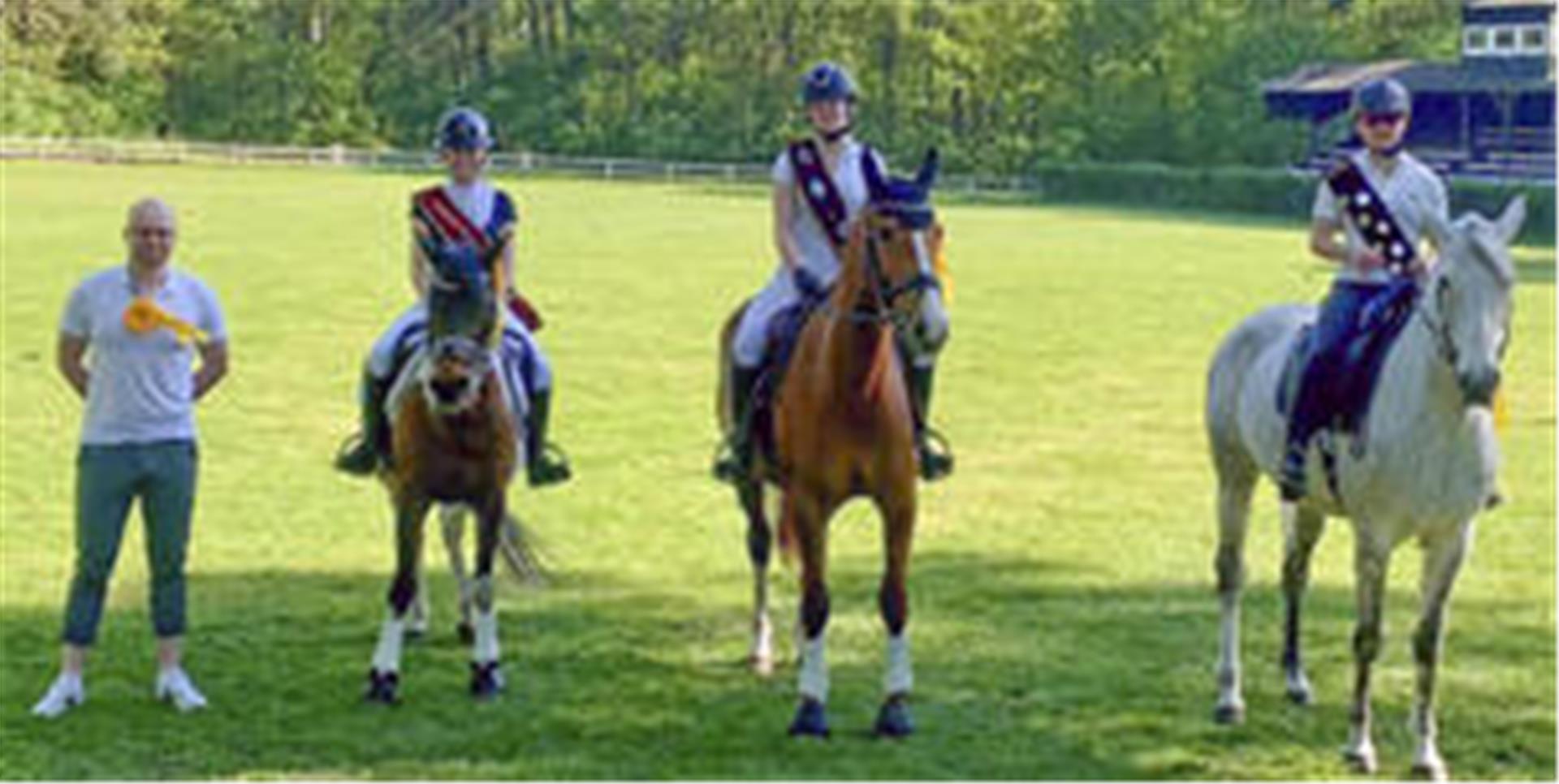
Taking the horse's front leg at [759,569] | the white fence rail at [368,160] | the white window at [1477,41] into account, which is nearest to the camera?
the horse's front leg at [759,569]

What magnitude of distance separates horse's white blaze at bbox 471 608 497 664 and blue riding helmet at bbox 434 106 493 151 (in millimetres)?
2174

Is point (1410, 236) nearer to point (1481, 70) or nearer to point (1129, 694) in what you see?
point (1129, 694)

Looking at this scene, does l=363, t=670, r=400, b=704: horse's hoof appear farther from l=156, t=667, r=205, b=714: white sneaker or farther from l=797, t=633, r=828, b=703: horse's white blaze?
l=797, t=633, r=828, b=703: horse's white blaze

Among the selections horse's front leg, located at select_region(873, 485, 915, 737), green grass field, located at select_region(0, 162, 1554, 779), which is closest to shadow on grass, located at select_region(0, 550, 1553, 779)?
green grass field, located at select_region(0, 162, 1554, 779)

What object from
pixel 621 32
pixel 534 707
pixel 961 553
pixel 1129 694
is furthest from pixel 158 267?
pixel 621 32

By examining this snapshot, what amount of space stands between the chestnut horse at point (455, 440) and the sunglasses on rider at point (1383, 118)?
3.79 meters

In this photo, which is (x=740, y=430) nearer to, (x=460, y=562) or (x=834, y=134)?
(x=834, y=134)

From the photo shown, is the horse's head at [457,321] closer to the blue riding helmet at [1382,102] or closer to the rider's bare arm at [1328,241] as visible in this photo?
the rider's bare arm at [1328,241]

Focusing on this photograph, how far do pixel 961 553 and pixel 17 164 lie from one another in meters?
67.5

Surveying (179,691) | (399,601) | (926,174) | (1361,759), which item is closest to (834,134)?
(926,174)

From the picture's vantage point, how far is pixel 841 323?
326 inches

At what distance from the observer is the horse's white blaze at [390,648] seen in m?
8.84

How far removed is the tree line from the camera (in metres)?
82.1

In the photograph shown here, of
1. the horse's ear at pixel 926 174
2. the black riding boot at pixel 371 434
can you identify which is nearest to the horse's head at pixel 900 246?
the horse's ear at pixel 926 174
